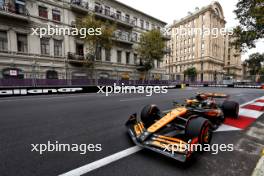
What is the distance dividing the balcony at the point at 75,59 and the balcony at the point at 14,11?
5.39 meters

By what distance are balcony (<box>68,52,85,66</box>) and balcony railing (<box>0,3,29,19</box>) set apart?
18.2 ft

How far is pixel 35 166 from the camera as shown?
5.90ft

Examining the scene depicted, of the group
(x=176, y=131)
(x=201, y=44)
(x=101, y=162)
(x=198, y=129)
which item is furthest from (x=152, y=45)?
(x=201, y=44)

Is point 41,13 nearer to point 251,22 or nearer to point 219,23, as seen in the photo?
point 251,22

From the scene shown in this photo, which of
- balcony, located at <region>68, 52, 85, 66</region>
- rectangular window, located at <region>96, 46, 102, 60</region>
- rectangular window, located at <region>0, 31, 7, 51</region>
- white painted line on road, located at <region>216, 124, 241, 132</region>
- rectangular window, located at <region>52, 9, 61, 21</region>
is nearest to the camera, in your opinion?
white painted line on road, located at <region>216, 124, 241, 132</region>

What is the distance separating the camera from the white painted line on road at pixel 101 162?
1.66 meters

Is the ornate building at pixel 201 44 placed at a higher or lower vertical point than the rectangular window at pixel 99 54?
higher

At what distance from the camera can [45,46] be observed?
15875mm

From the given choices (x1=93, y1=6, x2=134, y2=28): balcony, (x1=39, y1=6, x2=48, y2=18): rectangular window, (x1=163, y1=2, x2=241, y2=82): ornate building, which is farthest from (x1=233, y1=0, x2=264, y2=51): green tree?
(x1=163, y1=2, x2=241, y2=82): ornate building

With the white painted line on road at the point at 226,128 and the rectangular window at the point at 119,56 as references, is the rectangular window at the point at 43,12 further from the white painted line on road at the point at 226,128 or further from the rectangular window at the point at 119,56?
the white painted line on road at the point at 226,128

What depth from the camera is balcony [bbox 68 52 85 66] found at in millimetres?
16984

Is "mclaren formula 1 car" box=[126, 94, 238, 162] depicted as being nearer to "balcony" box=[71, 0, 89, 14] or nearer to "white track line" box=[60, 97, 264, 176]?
"white track line" box=[60, 97, 264, 176]

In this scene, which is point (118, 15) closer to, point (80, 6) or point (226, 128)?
point (80, 6)

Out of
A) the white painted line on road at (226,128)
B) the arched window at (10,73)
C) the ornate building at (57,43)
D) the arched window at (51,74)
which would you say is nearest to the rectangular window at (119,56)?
the ornate building at (57,43)
